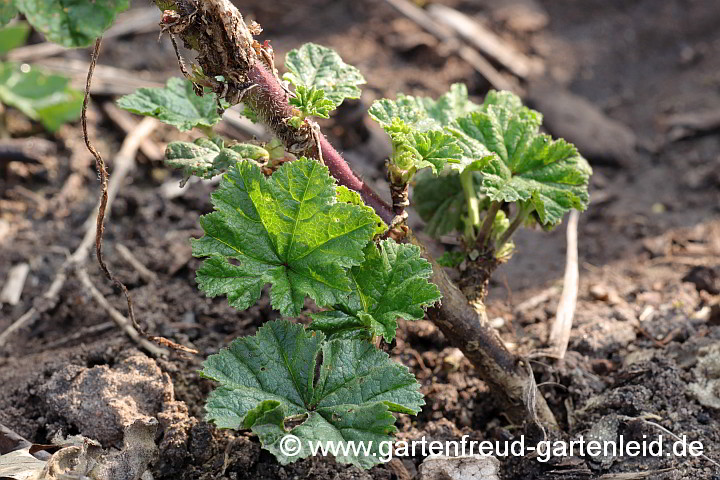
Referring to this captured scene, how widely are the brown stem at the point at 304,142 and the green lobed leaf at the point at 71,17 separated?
2.33 feet

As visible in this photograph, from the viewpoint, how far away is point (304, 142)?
83.2 inches

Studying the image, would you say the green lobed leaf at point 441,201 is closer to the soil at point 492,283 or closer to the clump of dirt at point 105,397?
the soil at point 492,283

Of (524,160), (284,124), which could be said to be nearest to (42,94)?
(284,124)

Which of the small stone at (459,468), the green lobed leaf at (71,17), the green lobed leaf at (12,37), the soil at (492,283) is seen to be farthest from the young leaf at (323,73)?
the green lobed leaf at (12,37)

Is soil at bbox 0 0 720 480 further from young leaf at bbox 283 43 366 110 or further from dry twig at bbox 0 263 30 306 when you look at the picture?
young leaf at bbox 283 43 366 110

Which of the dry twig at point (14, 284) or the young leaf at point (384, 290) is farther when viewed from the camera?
the dry twig at point (14, 284)

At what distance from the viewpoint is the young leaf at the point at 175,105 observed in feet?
7.20

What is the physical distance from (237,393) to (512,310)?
151 centimetres

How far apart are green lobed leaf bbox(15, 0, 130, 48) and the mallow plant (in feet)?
1.20

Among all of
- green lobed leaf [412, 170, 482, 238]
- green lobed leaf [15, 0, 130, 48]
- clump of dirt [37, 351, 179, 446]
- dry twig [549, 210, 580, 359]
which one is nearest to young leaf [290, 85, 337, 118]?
green lobed leaf [412, 170, 482, 238]

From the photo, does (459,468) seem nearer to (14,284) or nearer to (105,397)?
(105,397)

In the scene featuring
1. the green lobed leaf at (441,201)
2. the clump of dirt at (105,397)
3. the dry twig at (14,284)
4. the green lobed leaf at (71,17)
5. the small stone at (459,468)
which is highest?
the green lobed leaf at (71,17)

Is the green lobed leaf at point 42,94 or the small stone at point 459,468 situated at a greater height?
the green lobed leaf at point 42,94

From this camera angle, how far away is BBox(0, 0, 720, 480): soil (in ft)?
7.67
